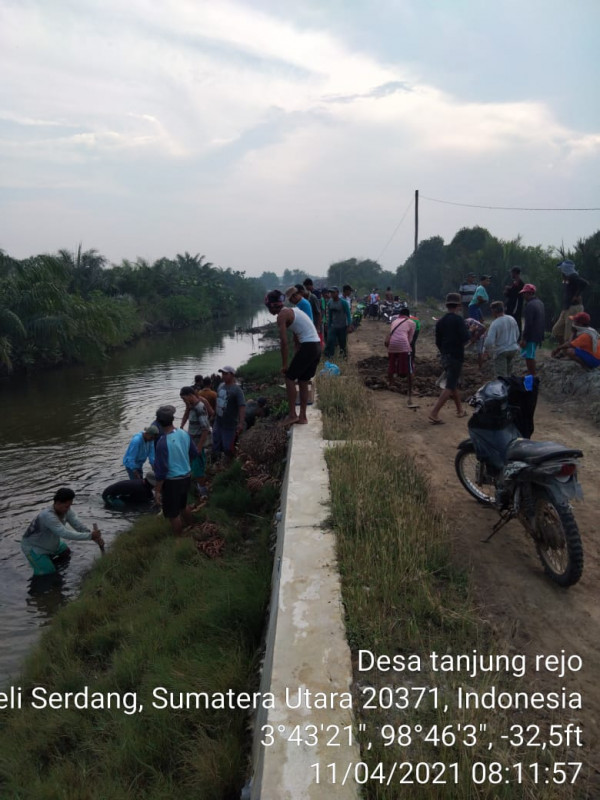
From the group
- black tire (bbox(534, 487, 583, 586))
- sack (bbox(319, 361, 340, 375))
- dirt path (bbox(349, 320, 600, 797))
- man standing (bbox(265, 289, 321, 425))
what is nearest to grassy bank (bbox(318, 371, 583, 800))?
dirt path (bbox(349, 320, 600, 797))

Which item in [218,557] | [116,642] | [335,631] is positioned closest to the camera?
[335,631]

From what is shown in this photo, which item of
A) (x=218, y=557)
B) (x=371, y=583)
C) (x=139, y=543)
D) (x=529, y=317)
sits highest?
(x=529, y=317)

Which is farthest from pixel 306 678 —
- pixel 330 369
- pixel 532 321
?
pixel 532 321

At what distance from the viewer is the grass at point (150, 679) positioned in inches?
110

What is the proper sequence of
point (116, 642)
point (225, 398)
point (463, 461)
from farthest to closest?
point (225, 398) → point (463, 461) → point (116, 642)

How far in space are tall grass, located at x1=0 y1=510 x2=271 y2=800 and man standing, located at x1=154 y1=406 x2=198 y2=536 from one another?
0.71 metres

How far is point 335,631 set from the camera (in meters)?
2.84

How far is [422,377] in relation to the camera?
36.0 feet

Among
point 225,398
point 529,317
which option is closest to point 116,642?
point 225,398

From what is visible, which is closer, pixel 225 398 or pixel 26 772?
pixel 26 772

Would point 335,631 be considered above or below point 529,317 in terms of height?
below

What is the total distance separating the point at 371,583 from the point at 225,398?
5433 millimetres

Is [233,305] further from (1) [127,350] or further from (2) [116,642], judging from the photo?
(2) [116,642]

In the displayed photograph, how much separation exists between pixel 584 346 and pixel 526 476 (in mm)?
5716
